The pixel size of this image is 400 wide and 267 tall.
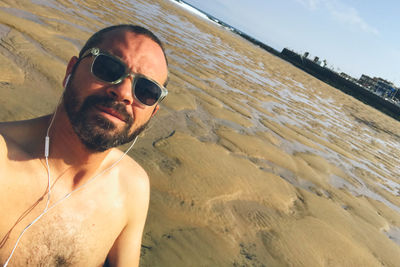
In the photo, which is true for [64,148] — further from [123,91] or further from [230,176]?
[230,176]

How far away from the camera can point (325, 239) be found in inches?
119

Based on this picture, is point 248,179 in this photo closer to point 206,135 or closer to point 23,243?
point 206,135

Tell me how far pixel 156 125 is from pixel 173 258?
2.21 meters

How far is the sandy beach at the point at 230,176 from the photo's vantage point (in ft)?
8.36

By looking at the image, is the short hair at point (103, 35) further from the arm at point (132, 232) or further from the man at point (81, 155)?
the arm at point (132, 232)

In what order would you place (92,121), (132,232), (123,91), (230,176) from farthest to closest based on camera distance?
(230,176)
(132,232)
(123,91)
(92,121)

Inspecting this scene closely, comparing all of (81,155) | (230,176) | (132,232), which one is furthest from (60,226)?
(230,176)

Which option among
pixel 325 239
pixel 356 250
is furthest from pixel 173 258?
pixel 356 250

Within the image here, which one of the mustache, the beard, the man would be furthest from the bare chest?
the mustache

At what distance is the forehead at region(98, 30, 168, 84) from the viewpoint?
1553 mm

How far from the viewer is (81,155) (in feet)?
4.89

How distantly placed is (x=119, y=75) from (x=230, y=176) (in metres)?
2.28

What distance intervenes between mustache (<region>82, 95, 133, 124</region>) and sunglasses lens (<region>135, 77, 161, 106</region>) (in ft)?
0.42

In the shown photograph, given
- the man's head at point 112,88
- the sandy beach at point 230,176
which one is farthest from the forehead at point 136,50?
the sandy beach at point 230,176
